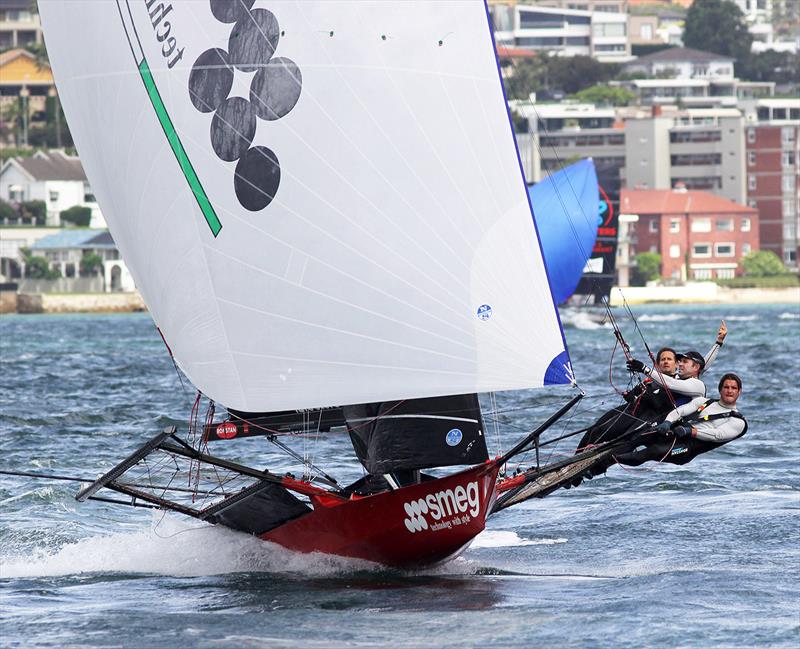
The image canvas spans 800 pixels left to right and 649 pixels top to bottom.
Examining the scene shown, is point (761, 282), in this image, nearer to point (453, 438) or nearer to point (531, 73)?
point (531, 73)

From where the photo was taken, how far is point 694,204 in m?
94.7

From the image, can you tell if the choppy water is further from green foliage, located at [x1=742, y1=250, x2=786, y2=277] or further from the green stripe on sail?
green foliage, located at [x1=742, y1=250, x2=786, y2=277]

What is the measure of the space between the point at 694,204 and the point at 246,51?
86.1m

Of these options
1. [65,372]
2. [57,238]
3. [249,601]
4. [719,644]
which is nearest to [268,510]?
[249,601]

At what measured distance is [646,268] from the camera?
302ft

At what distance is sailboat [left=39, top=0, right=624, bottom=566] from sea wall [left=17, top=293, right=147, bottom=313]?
74504 mm

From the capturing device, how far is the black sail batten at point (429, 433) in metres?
10.6

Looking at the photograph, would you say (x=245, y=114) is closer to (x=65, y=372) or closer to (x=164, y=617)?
(x=164, y=617)

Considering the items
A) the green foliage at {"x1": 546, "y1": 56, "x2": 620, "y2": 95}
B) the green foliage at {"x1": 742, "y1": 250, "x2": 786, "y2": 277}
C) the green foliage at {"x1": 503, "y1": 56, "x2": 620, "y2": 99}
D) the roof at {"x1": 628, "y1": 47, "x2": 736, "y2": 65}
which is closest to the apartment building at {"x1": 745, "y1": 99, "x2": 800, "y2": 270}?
the green foliage at {"x1": 742, "y1": 250, "x2": 786, "y2": 277}

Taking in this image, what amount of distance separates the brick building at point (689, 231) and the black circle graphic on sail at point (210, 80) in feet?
276

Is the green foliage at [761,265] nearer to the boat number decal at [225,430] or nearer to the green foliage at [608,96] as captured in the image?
the green foliage at [608,96]

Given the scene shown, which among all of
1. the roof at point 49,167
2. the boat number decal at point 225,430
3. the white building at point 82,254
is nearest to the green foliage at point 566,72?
the roof at point 49,167

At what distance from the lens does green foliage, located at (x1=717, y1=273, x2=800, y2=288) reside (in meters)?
91.2

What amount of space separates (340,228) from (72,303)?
249ft
